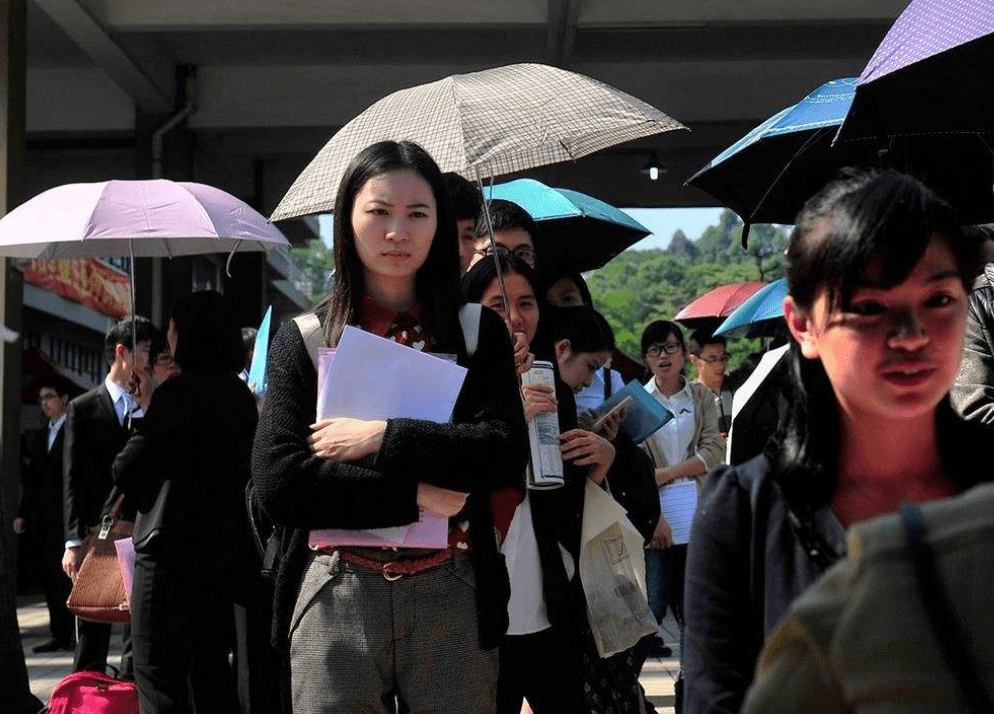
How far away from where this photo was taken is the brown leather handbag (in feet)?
20.2

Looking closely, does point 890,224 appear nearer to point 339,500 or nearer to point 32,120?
point 339,500

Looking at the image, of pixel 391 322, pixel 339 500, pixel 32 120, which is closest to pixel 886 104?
pixel 391 322

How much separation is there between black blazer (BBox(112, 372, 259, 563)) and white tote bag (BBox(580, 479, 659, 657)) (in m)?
1.73

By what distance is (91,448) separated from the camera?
806 centimetres

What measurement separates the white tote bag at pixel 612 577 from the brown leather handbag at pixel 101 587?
260 centimetres

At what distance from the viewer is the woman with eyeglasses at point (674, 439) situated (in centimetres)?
749

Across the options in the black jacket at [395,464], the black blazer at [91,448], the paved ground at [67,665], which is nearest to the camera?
the black jacket at [395,464]

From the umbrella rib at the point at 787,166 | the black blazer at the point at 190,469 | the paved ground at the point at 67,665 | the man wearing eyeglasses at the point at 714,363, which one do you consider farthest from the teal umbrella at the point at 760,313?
the black blazer at the point at 190,469

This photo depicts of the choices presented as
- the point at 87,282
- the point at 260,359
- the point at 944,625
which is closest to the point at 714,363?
the point at 260,359

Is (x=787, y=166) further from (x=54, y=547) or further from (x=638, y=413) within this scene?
(x=54, y=547)

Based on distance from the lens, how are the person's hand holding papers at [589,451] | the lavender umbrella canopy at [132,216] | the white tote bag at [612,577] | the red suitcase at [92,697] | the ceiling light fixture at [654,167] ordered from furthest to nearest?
the ceiling light fixture at [654,167] → the lavender umbrella canopy at [132,216] → the red suitcase at [92,697] → the person's hand holding papers at [589,451] → the white tote bag at [612,577]

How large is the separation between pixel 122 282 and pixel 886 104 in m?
25.6

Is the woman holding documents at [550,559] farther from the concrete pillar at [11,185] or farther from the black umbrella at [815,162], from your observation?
the concrete pillar at [11,185]

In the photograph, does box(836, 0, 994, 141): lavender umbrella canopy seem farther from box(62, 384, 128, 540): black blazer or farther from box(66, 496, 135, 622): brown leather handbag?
box(62, 384, 128, 540): black blazer
